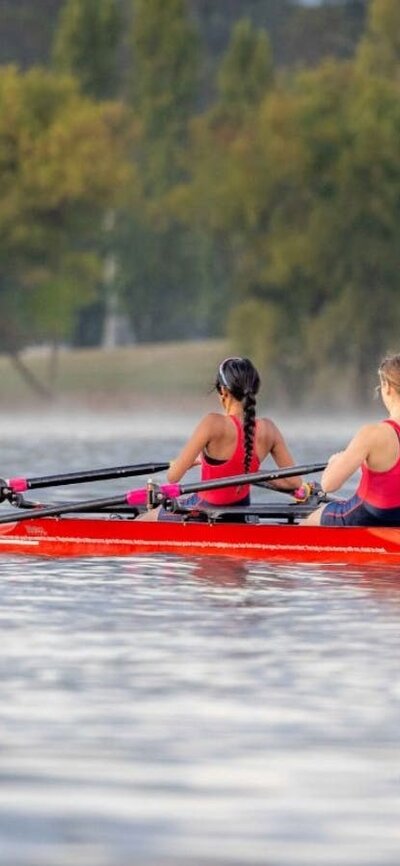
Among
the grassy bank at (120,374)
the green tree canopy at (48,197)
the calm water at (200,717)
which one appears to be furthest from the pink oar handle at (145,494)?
the grassy bank at (120,374)

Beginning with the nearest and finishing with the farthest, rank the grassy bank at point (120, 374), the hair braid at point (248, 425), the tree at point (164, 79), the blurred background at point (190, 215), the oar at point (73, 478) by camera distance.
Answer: the hair braid at point (248, 425) → the oar at point (73, 478) → the blurred background at point (190, 215) → the grassy bank at point (120, 374) → the tree at point (164, 79)

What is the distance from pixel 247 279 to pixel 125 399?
28.8ft

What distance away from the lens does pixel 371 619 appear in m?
12.5

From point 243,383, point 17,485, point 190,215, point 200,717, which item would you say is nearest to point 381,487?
point 243,383

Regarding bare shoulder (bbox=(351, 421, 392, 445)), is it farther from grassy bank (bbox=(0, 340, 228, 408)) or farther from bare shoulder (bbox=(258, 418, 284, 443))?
grassy bank (bbox=(0, 340, 228, 408))

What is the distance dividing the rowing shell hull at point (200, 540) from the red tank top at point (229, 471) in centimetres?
42

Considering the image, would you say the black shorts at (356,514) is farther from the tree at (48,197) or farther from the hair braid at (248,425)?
the tree at (48,197)

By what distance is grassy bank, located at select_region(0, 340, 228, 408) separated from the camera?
77.8m

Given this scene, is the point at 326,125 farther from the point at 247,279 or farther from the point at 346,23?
the point at 346,23

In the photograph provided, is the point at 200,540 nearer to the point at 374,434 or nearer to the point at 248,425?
the point at 248,425

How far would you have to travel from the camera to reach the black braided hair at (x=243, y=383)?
1505 centimetres

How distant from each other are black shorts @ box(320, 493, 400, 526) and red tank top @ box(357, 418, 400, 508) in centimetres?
4

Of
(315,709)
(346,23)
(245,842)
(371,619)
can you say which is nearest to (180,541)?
(371,619)

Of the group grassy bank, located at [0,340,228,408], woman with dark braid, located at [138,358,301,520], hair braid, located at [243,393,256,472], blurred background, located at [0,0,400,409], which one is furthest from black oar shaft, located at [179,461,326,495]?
grassy bank, located at [0,340,228,408]
